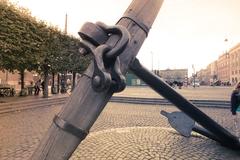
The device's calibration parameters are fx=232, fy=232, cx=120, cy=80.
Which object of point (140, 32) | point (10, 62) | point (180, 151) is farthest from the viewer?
point (10, 62)

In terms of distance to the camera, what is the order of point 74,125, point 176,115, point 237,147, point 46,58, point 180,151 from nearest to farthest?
point 74,125, point 176,115, point 237,147, point 180,151, point 46,58

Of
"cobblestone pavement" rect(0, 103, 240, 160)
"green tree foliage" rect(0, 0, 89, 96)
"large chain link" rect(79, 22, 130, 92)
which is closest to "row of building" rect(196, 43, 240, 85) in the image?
"green tree foliage" rect(0, 0, 89, 96)

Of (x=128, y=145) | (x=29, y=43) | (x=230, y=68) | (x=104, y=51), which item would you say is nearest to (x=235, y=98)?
(x=128, y=145)

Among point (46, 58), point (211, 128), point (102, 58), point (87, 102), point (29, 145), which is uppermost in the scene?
point (46, 58)

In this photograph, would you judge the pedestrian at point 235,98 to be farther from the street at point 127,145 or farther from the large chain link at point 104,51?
the large chain link at point 104,51

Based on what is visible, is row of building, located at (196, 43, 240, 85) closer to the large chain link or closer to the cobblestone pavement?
the cobblestone pavement

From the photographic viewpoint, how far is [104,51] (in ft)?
4.97

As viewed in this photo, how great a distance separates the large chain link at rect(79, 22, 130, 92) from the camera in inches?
58.2

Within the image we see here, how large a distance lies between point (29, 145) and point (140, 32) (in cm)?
553

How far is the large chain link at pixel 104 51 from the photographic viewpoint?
1.48 m

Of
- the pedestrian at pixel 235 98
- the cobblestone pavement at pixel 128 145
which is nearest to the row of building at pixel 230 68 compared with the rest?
the pedestrian at pixel 235 98

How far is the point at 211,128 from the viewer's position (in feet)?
12.3

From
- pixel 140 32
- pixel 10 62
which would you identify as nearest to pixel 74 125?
pixel 140 32

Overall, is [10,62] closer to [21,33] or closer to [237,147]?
[21,33]
